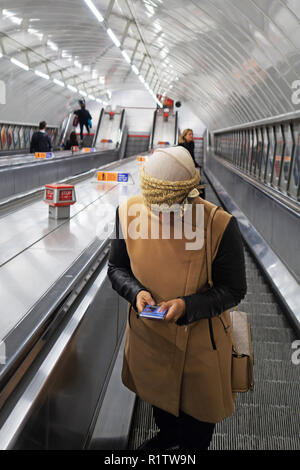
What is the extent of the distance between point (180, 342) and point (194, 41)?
15.3 meters

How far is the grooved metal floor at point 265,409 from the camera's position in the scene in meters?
3.21

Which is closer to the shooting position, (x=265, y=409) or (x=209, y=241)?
(x=209, y=241)

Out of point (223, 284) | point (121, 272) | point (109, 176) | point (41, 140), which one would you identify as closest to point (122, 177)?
point (109, 176)

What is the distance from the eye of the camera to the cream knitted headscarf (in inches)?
83.1

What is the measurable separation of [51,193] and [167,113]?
34311 millimetres

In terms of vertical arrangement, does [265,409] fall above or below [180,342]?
below

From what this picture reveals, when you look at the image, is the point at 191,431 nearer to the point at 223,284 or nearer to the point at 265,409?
the point at 223,284

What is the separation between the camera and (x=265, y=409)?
3.63m

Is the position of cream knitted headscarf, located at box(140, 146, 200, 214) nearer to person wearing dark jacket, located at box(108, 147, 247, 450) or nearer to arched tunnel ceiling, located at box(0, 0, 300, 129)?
person wearing dark jacket, located at box(108, 147, 247, 450)

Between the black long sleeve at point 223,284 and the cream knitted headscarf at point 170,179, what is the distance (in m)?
0.27

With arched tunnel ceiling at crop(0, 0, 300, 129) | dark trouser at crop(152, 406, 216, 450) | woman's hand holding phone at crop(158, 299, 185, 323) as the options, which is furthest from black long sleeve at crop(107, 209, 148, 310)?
arched tunnel ceiling at crop(0, 0, 300, 129)

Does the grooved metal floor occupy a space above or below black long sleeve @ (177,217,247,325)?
below

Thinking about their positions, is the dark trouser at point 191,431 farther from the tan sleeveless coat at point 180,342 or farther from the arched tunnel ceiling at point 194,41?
the arched tunnel ceiling at point 194,41

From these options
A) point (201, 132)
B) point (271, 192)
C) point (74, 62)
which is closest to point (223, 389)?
point (271, 192)
